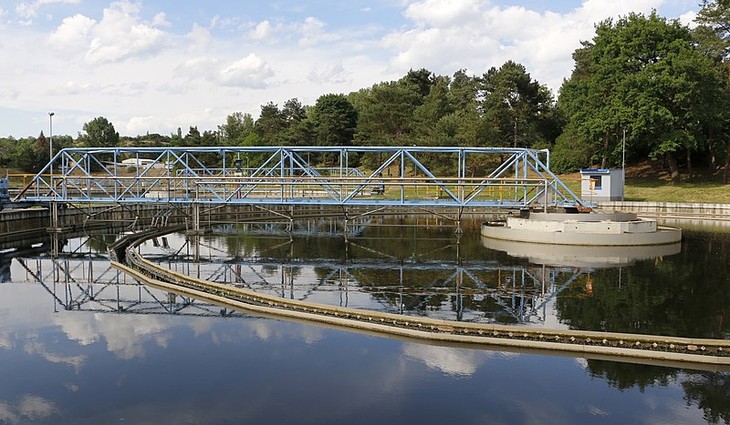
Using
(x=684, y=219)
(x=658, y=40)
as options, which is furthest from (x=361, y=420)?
(x=658, y=40)

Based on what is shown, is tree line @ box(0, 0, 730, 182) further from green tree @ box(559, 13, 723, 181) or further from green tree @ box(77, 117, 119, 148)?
green tree @ box(77, 117, 119, 148)

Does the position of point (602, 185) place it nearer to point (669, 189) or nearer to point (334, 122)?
point (669, 189)

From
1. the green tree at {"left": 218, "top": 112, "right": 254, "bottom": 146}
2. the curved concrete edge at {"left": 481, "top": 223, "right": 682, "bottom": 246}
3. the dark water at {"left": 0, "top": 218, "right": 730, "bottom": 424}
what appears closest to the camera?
the dark water at {"left": 0, "top": 218, "right": 730, "bottom": 424}

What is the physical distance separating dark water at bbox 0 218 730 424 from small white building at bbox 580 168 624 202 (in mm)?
25439

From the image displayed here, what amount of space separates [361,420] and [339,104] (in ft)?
277

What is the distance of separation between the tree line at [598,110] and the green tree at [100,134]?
64.0 ft

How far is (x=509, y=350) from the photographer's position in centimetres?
1298

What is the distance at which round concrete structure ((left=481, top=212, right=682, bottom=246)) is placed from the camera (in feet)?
97.5

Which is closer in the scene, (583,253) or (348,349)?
(348,349)

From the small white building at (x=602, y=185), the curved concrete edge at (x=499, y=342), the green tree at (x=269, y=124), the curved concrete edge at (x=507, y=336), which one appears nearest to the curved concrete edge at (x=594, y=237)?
the curved concrete edge at (x=507, y=336)

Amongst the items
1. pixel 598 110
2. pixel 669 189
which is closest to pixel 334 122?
pixel 598 110

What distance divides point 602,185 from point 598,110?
12.7 meters

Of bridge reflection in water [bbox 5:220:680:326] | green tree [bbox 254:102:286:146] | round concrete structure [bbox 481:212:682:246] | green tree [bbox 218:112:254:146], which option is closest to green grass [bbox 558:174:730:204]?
round concrete structure [bbox 481:212:682:246]

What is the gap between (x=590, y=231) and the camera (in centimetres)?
2989
